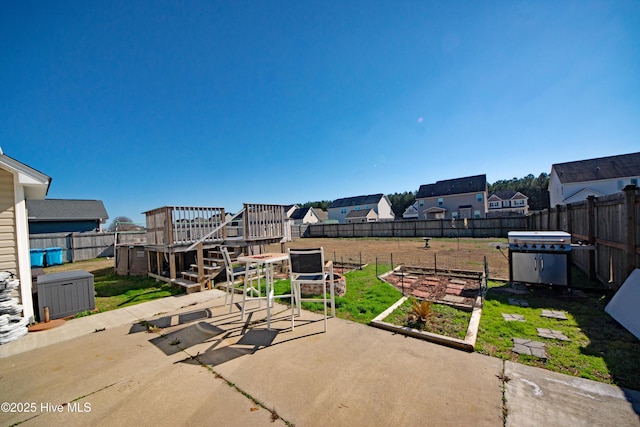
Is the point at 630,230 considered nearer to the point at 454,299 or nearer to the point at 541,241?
the point at 541,241

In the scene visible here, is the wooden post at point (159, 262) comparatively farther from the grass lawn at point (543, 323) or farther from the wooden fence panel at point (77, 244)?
the wooden fence panel at point (77, 244)

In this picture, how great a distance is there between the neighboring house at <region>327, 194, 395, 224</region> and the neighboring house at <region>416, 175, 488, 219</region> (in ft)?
24.0

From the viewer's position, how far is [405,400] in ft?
6.85

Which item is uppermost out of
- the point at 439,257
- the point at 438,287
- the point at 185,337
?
the point at 185,337

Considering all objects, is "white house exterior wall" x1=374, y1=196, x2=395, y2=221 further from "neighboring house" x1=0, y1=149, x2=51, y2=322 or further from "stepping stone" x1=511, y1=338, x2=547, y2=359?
"neighboring house" x1=0, y1=149, x2=51, y2=322

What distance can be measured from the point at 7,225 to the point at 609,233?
1116cm

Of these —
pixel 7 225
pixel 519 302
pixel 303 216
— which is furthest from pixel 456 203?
pixel 7 225

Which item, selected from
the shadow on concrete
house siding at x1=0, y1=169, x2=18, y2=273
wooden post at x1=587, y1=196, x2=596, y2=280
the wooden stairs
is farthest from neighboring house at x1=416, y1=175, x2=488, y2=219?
house siding at x1=0, y1=169, x2=18, y2=273

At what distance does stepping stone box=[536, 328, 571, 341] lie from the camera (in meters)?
3.19

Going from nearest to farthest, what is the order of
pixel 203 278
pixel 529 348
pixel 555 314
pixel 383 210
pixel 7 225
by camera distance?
pixel 529 348, pixel 555 314, pixel 7 225, pixel 203 278, pixel 383 210

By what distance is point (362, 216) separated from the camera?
129ft

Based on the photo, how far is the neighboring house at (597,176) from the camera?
2145 centimetres

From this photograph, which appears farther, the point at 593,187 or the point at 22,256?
the point at 593,187

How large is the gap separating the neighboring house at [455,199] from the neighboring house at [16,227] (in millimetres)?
34711
